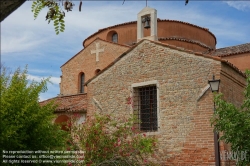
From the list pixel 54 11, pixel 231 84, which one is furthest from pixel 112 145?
pixel 54 11

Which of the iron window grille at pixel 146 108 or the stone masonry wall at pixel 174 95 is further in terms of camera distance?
the iron window grille at pixel 146 108

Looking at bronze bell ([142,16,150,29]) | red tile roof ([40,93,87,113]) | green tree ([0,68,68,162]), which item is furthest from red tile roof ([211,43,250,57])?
green tree ([0,68,68,162])

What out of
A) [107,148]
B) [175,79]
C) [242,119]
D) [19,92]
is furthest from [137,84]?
[19,92]

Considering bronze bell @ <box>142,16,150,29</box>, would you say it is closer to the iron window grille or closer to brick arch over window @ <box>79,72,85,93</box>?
the iron window grille

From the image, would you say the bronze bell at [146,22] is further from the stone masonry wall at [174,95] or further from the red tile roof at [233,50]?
the red tile roof at [233,50]

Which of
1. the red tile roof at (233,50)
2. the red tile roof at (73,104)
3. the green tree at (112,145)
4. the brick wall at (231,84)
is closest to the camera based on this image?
the green tree at (112,145)

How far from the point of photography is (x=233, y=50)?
19.6 meters

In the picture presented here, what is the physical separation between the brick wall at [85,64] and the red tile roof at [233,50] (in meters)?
5.66

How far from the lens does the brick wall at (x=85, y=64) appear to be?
19.2 m

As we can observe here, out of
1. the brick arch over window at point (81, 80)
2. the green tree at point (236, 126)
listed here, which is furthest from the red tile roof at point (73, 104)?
the green tree at point (236, 126)

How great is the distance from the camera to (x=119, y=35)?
2206 cm

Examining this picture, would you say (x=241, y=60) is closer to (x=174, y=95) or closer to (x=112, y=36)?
(x=112, y=36)

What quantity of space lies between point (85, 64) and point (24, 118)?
14.7 m

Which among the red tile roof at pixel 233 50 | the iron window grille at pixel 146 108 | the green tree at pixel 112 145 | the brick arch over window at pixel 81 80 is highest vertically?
the red tile roof at pixel 233 50
